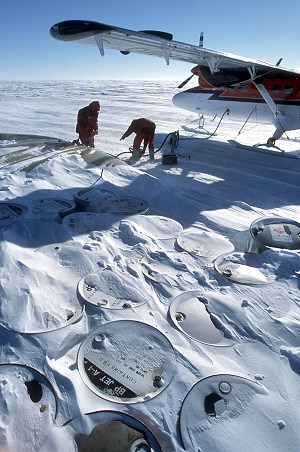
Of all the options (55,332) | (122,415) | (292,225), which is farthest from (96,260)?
(292,225)

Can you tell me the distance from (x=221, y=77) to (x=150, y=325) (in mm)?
9925

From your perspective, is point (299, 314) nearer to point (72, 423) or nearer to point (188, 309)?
point (188, 309)

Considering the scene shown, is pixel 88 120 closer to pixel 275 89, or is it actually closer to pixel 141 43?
pixel 141 43

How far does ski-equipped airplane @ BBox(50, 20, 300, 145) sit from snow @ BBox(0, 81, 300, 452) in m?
2.91

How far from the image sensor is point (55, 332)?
2145 mm

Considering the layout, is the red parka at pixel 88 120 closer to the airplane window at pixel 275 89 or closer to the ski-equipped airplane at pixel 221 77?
the ski-equipped airplane at pixel 221 77

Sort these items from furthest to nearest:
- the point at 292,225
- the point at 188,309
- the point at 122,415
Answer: the point at 292,225, the point at 188,309, the point at 122,415

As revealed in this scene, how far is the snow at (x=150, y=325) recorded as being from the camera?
1.65 metres

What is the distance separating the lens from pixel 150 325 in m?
2.25

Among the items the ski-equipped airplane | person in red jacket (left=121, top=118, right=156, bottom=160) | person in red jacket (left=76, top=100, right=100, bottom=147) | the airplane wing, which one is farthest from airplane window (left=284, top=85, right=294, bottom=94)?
person in red jacket (left=76, top=100, right=100, bottom=147)

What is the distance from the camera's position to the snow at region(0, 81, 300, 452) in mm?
1650

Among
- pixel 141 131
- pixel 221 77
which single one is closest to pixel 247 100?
pixel 221 77

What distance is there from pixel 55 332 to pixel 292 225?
11.3ft

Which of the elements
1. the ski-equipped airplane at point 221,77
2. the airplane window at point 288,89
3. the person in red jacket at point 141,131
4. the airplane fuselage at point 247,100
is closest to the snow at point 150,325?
the ski-equipped airplane at point 221,77
